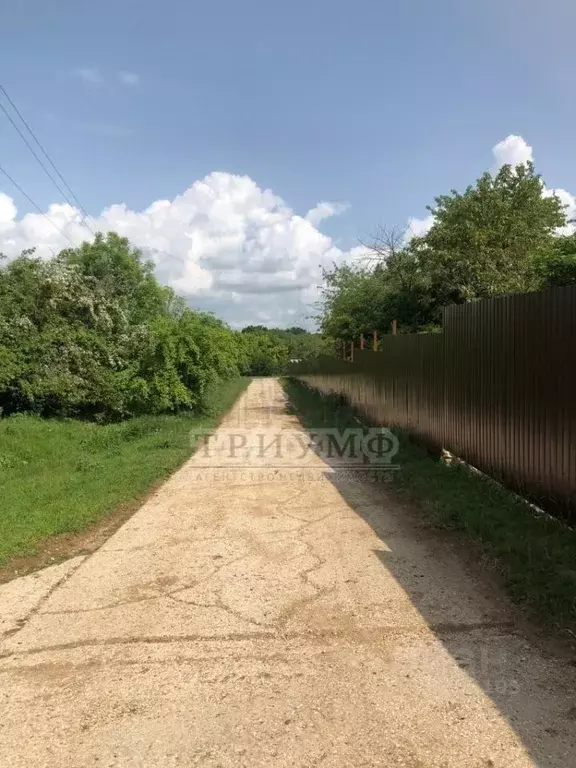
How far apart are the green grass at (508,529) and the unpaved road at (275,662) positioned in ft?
0.97

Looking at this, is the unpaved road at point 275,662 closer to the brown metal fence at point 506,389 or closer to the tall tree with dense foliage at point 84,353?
the brown metal fence at point 506,389

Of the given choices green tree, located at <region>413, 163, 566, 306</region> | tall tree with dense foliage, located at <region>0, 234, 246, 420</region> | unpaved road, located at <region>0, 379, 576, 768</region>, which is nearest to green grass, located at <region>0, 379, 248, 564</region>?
tall tree with dense foliage, located at <region>0, 234, 246, 420</region>

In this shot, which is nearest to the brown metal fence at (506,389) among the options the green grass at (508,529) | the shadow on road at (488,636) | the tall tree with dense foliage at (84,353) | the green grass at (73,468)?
the green grass at (508,529)

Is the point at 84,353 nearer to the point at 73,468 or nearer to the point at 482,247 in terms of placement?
the point at 73,468

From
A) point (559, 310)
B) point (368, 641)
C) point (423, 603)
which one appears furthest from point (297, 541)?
point (559, 310)

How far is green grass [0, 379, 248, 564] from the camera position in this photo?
656cm

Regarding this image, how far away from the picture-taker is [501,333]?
6691mm

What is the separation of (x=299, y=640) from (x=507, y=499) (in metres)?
3.52

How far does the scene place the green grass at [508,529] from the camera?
4.00 meters

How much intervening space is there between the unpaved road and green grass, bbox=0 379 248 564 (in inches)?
46.8

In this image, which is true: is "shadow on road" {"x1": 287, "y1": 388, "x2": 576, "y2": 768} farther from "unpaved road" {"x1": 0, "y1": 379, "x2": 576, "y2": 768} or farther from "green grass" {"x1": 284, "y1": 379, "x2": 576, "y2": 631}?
"green grass" {"x1": 284, "y1": 379, "x2": 576, "y2": 631}

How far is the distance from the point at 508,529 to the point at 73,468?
24.6ft

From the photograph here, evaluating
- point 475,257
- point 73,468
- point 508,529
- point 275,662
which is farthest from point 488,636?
point 475,257

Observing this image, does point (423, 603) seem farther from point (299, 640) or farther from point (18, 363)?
point (18, 363)
